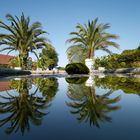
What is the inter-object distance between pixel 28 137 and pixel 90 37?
3310cm

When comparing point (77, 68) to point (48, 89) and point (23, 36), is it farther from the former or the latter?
point (48, 89)

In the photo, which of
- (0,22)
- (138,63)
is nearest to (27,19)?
(0,22)

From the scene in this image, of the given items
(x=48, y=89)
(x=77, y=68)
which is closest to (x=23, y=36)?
(x=77, y=68)

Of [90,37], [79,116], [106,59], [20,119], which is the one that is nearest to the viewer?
[20,119]

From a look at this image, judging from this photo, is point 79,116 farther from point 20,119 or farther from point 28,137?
point 28,137

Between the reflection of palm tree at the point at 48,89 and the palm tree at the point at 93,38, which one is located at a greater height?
the palm tree at the point at 93,38

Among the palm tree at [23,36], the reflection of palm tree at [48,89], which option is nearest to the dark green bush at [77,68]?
the palm tree at [23,36]

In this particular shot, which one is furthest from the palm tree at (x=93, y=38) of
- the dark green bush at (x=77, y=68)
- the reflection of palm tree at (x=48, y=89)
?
the reflection of palm tree at (x=48, y=89)

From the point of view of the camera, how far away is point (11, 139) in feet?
6.64

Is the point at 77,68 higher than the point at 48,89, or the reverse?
the point at 77,68

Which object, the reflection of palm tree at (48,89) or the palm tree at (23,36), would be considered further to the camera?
the palm tree at (23,36)

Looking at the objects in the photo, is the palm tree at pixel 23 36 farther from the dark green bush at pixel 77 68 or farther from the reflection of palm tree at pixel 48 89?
the reflection of palm tree at pixel 48 89

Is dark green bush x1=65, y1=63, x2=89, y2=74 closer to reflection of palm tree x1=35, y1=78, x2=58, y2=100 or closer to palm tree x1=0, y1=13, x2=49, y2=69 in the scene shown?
palm tree x1=0, y1=13, x2=49, y2=69

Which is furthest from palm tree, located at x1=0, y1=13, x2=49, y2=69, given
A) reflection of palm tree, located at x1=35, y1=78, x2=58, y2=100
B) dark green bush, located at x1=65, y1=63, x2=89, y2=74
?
reflection of palm tree, located at x1=35, y1=78, x2=58, y2=100
